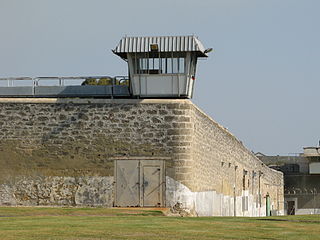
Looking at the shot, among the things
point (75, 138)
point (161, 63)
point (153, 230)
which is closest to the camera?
point (153, 230)

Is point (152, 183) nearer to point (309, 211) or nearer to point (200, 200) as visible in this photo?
point (200, 200)

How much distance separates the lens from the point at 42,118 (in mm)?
30891

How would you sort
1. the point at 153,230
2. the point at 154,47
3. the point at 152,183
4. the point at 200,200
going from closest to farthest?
the point at 153,230
the point at 152,183
the point at 154,47
the point at 200,200

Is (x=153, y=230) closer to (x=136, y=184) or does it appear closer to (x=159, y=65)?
(x=136, y=184)

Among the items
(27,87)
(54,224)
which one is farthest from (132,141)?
(54,224)

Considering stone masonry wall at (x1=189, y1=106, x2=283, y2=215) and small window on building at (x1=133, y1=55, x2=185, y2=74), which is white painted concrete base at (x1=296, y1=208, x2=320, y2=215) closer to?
stone masonry wall at (x1=189, y1=106, x2=283, y2=215)

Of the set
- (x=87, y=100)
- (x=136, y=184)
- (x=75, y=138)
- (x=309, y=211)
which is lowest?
(x=309, y=211)

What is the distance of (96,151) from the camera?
30.6 meters

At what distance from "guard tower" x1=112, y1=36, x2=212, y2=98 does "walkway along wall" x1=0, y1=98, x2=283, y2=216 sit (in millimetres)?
939

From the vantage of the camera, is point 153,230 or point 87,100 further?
point 87,100

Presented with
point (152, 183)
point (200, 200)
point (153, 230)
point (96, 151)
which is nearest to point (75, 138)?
point (96, 151)

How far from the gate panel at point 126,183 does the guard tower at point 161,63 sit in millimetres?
2936

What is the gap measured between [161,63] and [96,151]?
460cm

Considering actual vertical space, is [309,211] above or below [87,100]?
below
